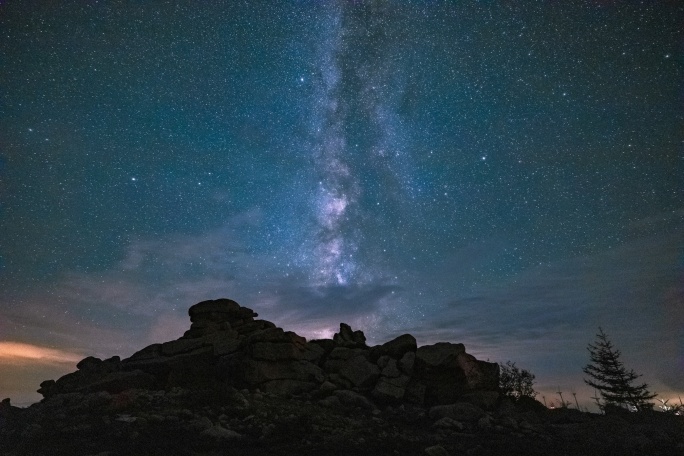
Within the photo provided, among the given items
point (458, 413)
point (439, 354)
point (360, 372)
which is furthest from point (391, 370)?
point (458, 413)

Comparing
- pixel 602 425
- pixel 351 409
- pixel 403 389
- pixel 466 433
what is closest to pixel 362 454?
pixel 466 433

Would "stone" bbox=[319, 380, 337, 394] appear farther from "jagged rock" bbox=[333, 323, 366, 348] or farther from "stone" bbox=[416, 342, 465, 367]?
"stone" bbox=[416, 342, 465, 367]

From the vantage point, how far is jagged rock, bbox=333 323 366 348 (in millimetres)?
26578

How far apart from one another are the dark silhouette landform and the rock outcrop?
8cm

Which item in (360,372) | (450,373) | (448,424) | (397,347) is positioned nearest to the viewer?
(448,424)

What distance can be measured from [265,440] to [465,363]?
14322mm

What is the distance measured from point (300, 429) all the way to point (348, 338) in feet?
49.9

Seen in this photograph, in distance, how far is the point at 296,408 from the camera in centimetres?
1585

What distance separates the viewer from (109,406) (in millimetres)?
14688

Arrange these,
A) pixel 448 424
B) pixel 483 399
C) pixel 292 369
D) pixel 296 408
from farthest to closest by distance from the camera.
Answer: pixel 292 369 → pixel 483 399 → pixel 296 408 → pixel 448 424

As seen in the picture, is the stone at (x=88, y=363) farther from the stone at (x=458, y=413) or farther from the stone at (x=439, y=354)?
the stone at (x=458, y=413)

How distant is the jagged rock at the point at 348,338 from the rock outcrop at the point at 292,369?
26 cm

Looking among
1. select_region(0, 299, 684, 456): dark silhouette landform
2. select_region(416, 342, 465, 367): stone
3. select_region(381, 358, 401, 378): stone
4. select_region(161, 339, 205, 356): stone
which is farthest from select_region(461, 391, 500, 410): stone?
select_region(161, 339, 205, 356): stone

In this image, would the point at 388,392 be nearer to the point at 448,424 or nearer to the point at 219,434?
the point at 448,424
